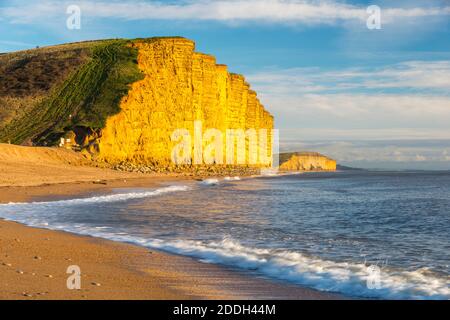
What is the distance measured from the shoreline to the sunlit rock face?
5390 centimetres

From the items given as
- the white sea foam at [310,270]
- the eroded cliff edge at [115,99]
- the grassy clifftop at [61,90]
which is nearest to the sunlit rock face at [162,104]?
the eroded cliff edge at [115,99]

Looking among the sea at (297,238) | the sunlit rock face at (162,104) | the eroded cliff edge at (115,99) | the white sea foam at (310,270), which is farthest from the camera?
the sunlit rock face at (162,104)

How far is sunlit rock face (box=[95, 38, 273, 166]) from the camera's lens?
69.5 meters

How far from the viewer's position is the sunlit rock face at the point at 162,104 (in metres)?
69.5

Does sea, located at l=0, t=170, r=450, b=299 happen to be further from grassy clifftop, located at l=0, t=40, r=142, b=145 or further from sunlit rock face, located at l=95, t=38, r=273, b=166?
grassy clifftop, located at l=0, t=40, r=142, b=145

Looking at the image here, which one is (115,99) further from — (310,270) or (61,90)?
(310,270)

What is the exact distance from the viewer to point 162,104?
251 feet

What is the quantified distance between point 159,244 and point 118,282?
14.9 feet

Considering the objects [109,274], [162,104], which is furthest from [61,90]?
[109,274]

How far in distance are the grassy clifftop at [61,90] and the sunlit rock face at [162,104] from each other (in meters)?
2.00

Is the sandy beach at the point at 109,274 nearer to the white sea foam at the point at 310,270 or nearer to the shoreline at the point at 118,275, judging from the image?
the shoreline at the point at 118,275

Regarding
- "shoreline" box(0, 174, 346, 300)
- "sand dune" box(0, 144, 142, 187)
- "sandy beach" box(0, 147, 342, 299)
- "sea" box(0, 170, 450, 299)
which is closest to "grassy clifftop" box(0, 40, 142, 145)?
"sand dune" box(0, 144, 142, 187)
